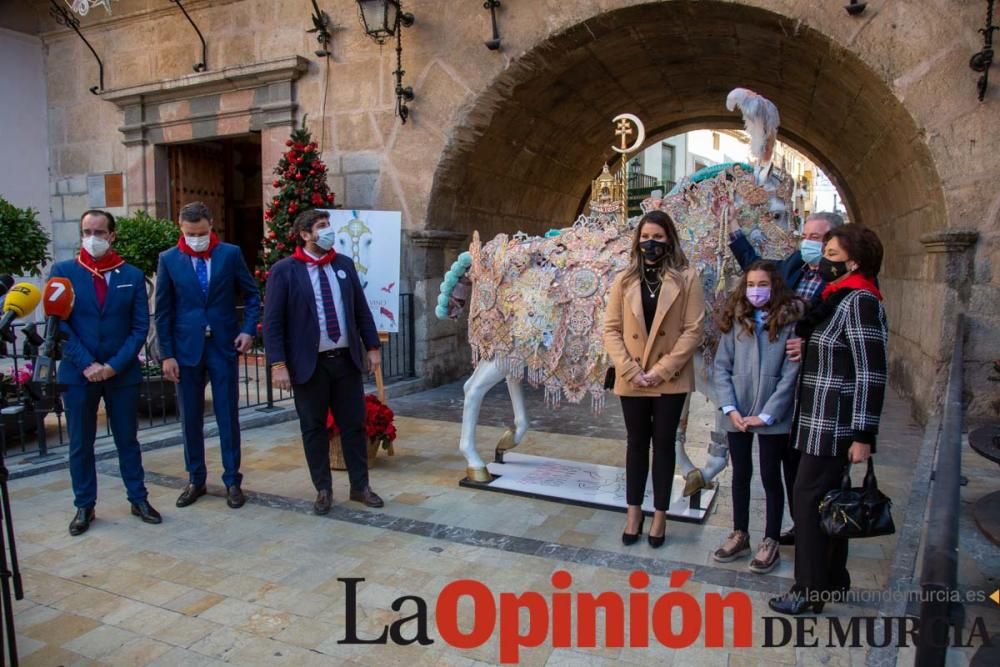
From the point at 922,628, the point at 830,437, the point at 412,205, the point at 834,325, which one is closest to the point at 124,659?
the point at 922,628

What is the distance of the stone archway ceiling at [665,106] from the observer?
244 inches

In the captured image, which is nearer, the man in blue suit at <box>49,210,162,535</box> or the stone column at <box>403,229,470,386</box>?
the man in blue suit at <box>49,210,162,535</box>

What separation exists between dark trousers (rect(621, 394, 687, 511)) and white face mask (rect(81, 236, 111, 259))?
278 centimetres

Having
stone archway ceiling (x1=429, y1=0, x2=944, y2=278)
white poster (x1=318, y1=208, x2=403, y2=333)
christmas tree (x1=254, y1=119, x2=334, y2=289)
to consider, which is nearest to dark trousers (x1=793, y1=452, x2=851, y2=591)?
stone archway ceiling (x1=429, y1=0, x2=944, y2=278)

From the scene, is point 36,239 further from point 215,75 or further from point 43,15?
point 43,15

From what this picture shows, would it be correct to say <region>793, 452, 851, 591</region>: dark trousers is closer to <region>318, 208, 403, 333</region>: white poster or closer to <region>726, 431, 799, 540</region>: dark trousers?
<region>726, 431, 799, 540</region>: dark trousers

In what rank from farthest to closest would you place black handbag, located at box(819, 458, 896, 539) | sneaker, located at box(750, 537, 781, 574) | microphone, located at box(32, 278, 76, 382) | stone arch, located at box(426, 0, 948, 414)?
stone arch, located at box(426, 0, 948, 414), microphone, located at box(32, 278, 76, 382), sneaker, located at box(750, 537, 781, 574), black handbag, located at box(819, 458, 896, 539)

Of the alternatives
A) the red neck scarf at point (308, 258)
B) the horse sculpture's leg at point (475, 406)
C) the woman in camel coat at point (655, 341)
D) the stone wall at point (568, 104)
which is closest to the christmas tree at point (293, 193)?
the stone wall at point (568, 104)

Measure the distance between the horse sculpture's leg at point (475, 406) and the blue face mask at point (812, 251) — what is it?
6.14ft

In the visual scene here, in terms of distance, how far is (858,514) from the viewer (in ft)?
8.05

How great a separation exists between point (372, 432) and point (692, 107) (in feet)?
26.0

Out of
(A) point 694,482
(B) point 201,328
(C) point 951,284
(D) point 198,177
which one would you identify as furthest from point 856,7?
(D) point 198,177

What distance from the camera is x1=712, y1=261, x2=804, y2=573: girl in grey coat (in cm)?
302

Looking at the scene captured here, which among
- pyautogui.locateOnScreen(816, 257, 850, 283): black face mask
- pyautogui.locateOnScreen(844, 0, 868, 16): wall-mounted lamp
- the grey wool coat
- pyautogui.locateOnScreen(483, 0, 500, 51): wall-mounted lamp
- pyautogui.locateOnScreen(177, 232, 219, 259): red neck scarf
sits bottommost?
the grey wool coat
